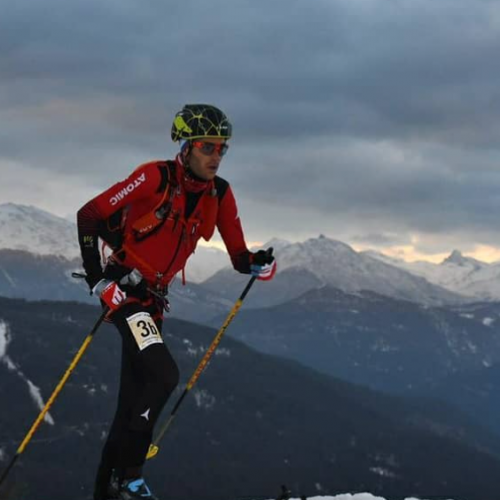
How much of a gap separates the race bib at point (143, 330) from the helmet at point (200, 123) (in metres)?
2.20

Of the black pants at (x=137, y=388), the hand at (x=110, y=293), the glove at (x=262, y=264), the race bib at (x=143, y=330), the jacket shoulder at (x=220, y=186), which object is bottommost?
the black pants at (x=137, y=388)

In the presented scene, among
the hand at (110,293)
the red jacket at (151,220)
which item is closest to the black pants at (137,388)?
the hand at (110,293)

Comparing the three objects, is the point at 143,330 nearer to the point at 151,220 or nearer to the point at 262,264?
the point at 151,220

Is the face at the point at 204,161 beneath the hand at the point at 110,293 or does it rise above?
above

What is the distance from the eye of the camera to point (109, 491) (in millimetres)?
9523

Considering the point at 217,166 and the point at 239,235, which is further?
the point at 239,235

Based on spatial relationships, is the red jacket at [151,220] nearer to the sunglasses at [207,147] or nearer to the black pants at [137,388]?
the sunglasses at [207,147]

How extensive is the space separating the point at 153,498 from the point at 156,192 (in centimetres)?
353

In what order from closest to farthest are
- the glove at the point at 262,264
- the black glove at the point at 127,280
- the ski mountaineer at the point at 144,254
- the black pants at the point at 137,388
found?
the black pants at the point at 137,388, the ski mountaineer at the point at 144,254, the black glove at the point at 127,280, the glove at the point at 262,264

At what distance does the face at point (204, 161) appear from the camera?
9.02 metres

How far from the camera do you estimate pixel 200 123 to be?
356 inches

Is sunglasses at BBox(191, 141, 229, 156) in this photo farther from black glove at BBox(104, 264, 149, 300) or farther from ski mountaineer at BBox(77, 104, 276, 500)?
black glove at BBox(104, 264, 149, 300)

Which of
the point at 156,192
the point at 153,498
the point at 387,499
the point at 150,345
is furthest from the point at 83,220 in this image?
the point at 387,499

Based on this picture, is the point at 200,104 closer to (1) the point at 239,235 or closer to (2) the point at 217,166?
(2) the point at 217,166
